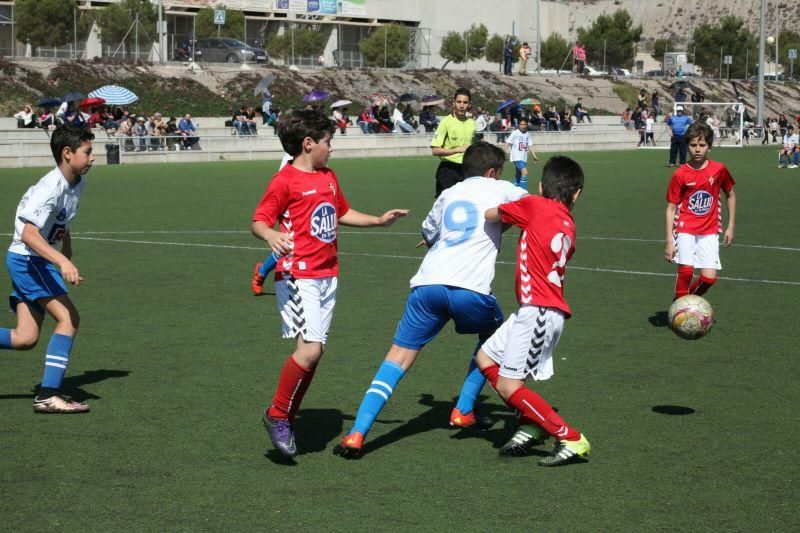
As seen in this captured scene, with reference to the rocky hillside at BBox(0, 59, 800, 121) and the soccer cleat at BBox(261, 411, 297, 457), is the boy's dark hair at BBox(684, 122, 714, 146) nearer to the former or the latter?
the soccer cleat at BBox(261, 411, 297, 457)

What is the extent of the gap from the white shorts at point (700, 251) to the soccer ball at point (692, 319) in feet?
8.68

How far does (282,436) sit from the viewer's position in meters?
5.97

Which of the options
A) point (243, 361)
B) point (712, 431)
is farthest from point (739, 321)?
point (243, 361)

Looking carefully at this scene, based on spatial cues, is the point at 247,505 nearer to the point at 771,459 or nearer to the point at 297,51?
the point at 771,459

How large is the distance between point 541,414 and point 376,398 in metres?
0.88

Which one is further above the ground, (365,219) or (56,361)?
(365,219)

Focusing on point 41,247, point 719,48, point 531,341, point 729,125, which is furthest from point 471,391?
point 719,48

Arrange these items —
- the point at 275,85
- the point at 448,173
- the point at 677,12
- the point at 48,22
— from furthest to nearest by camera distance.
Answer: the point at 677,12 < the point at 275,85 < the point at 48,22 < the point at 448,173

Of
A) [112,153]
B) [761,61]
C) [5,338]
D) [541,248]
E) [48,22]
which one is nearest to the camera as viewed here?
[541,248]

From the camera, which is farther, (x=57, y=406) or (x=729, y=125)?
(x=729, y=125)

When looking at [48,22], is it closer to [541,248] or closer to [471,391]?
[471,391]

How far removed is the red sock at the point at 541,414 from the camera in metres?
5.90

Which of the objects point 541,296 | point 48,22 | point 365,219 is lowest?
point 541,296

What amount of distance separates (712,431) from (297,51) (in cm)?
5594
